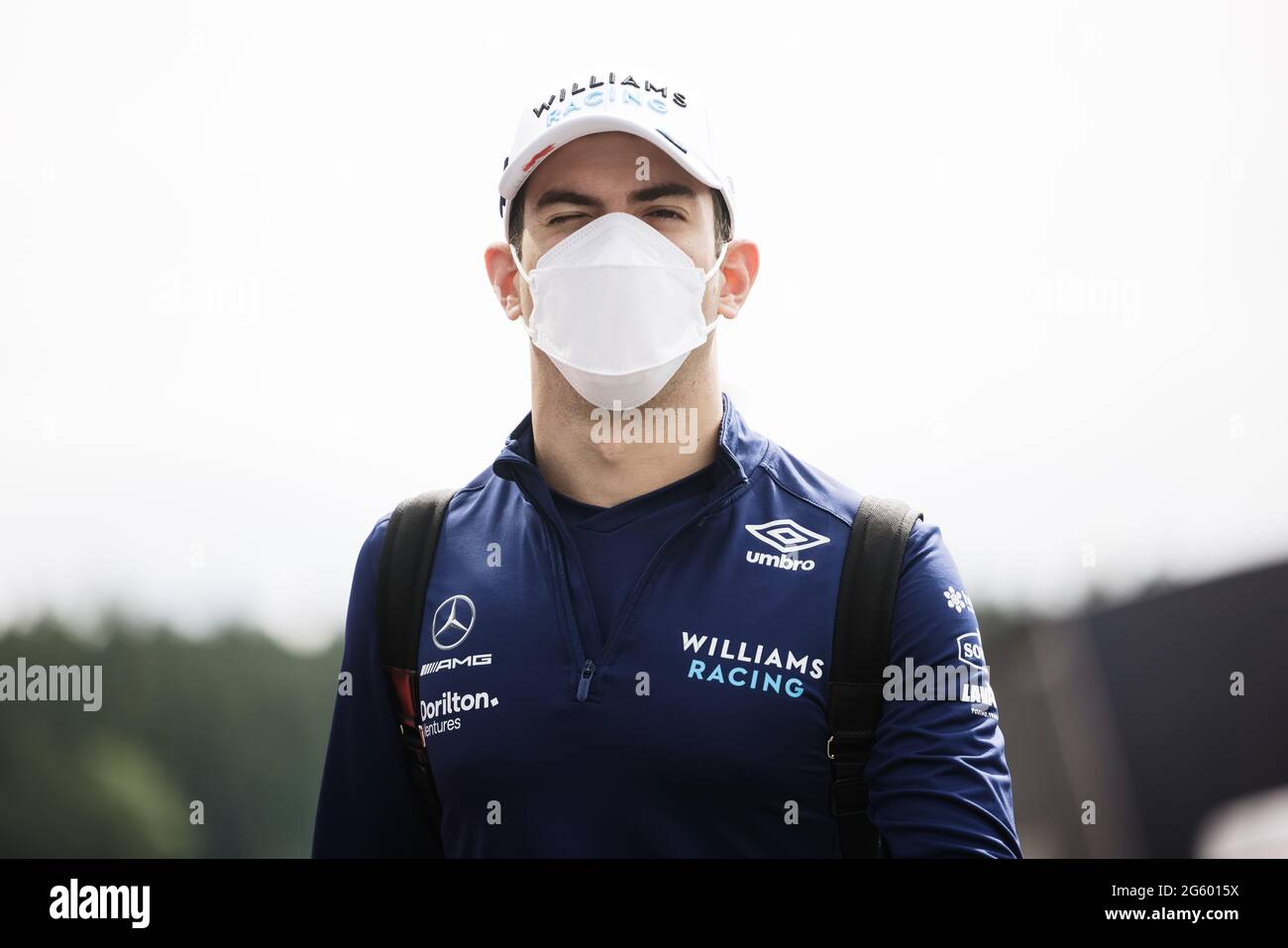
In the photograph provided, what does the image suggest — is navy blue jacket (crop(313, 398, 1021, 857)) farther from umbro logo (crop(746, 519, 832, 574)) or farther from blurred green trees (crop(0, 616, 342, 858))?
blurred green trees (crop(0, 616, 342, 858))

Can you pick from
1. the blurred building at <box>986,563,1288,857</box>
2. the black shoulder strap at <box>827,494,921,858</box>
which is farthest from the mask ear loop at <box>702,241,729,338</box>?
the blurred building at <box>986,563,1288,857</box>

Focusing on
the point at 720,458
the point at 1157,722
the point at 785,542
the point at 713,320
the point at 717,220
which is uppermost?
the point at 717,220

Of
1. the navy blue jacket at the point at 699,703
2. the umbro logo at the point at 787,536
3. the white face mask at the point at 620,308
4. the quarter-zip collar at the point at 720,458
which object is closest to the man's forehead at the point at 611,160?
the white face mask at the point at 620,308

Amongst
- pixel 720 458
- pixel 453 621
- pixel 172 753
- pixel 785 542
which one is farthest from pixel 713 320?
pixel 172 753

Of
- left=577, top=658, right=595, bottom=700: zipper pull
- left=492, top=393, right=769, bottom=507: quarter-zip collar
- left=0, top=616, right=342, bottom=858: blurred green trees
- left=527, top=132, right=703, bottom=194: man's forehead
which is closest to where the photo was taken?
left=577, top=658, right=595, bottom=700: zipper pull

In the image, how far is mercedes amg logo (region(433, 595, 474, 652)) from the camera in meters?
2.49

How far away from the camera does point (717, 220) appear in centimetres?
281

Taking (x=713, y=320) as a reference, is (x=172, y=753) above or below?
above

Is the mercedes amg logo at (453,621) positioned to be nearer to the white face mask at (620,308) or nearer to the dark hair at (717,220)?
the white face mask at (620,308)

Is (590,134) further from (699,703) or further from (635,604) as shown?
(699,703)

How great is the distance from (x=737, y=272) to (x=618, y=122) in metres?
0.52

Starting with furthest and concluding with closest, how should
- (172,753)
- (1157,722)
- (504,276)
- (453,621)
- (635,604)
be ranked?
(172,753)
(1157,722)
(504,276)
(453,621)
(635,604)

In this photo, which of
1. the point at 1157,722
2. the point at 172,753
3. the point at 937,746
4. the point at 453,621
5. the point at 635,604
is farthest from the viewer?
the point at 172,753

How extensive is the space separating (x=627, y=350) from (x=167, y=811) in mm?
25567
